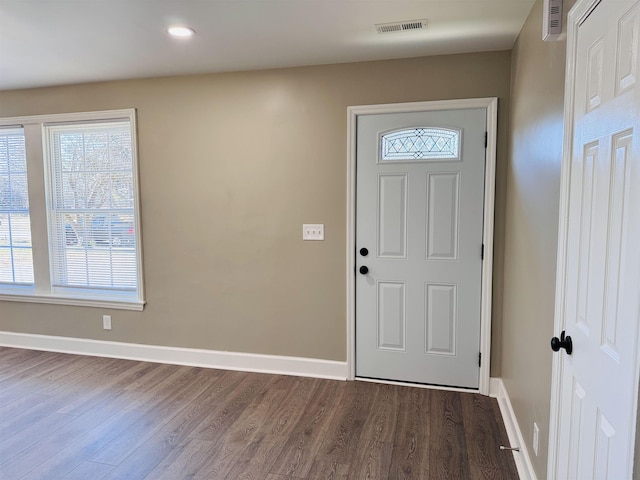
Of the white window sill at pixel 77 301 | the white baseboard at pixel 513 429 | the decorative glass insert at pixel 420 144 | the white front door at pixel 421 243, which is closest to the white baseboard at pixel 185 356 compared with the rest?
the white window sill at pixel 77 301

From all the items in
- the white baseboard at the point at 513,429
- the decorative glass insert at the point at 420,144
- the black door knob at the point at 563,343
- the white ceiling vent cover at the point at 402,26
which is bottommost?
the white baseboard at the point at 513,429

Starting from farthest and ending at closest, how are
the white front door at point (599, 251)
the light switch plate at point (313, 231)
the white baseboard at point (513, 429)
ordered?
the light switch plate at point (313, 231)
the white baseboard at point (513, 429)
the white front door at point (599, 251)

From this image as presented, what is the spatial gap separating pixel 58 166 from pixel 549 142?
13.2 feet

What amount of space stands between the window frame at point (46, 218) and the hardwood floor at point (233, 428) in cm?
66

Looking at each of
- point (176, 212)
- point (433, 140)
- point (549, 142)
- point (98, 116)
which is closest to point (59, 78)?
point (98, 116)

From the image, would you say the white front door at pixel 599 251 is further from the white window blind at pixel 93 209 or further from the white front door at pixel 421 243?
the white window blind at pixel 93 209

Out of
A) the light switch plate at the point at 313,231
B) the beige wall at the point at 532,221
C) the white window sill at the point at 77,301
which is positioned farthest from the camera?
the white window sill at the point at 77,301

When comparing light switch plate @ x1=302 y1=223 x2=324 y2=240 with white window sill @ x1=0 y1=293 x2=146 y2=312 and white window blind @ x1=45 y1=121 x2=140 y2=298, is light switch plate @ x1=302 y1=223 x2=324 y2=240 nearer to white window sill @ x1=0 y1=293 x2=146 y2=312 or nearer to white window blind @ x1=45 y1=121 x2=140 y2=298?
white window blind @ x1=45 y1=121 x2=140 y2=298

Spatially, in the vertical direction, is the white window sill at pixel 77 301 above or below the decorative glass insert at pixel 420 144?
below

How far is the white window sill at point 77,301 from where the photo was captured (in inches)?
143

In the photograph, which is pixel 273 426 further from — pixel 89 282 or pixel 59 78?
pixel 59 78

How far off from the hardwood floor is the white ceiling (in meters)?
2.48

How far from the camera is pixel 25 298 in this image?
3945 mm

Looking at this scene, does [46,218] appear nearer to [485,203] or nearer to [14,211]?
[14,211]
